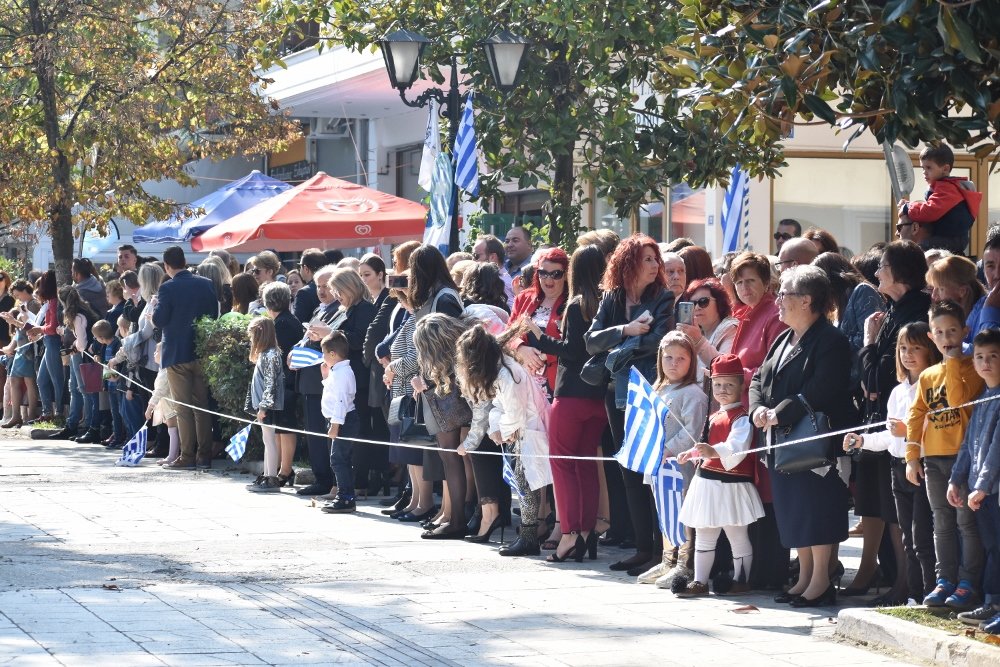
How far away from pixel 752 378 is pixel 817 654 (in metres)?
1.92

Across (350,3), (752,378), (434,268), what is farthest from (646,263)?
(350,3)

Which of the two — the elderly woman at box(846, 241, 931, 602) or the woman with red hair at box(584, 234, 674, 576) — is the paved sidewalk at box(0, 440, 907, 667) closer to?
the woman with red hair at box(584, 234, 674, 576)

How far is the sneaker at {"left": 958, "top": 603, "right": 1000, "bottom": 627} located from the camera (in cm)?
754

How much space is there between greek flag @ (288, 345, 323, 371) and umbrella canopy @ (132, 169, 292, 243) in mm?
9575

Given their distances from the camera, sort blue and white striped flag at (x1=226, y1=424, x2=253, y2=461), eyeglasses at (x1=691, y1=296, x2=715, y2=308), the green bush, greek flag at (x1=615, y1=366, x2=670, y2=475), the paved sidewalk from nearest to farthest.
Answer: the paved sidewalk < greek flag at (x1=615, y1=366, x2=670, y2=475) < eyeglasses at (x1=691, y1=296, x2=715, y2=308) < blue and white striped flag at (x1=226, y1=424, x2=253, y2=461) < the green bush

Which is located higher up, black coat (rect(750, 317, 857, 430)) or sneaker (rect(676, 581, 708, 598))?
black coat (rect(750, 317, 857, 430))

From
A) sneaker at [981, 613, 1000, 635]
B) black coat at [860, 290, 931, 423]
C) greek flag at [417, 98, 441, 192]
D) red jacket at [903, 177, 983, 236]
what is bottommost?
sneaker at [981, 613, 1000, 635]

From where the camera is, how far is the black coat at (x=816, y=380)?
8492mm

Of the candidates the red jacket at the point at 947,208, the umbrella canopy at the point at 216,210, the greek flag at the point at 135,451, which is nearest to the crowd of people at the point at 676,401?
the red jacket at the point at 947,208

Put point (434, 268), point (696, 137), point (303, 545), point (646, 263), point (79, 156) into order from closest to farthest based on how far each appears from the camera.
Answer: point (646, 263) < point (303, 545) < point (434, 268) < point (696, 137) < point (79, 156)

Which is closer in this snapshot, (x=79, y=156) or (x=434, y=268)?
(x=434, y=268)

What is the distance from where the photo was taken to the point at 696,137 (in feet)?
41.5

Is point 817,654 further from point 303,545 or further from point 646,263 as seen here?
point 303,545

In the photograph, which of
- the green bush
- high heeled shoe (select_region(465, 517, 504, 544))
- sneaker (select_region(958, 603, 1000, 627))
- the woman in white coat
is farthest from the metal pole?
sneaker (select_region(958, 603, 1000, 627))
